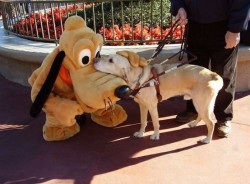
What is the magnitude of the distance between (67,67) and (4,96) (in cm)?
226

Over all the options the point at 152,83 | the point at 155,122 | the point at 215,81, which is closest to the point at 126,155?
the point at 155,122

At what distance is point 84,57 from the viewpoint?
3.51 metres

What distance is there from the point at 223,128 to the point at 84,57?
5.61 feet

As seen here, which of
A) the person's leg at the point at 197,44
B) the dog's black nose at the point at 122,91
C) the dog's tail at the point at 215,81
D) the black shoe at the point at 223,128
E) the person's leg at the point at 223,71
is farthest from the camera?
the black shoe at the point at 223,128

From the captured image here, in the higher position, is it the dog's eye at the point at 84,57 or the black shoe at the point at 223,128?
the dog's eye at the point at 84,57

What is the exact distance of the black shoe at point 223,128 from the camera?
3.93 meters

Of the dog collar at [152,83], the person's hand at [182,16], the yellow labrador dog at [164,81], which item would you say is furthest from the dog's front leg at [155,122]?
the person's hand at [182,16]

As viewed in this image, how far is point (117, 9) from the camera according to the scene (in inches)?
246

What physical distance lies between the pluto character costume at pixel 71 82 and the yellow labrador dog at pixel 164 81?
0.14 metres

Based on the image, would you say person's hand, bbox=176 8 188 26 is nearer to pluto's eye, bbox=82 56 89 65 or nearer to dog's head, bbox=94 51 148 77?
dog's head, bbox=94 51 148 77

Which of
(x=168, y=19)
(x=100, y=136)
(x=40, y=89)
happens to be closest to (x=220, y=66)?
(x=100, y=136)

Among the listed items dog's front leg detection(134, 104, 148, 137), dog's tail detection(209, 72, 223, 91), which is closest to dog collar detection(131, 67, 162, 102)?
dog's front leg detection(134, 104, 148, 137)

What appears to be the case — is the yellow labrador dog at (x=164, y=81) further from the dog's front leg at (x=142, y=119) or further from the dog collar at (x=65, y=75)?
the dog collar at (x=65, y=75)

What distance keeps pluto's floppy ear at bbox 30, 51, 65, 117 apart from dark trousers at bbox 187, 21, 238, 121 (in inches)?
55.7
